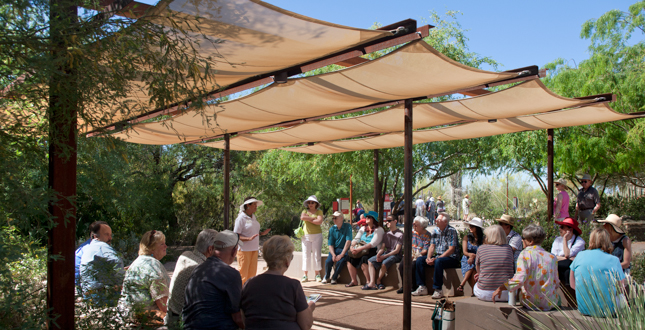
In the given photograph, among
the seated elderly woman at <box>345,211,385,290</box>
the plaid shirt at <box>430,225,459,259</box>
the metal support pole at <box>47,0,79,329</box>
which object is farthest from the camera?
the seated elderly woman at <box>345,211,385,290</box>

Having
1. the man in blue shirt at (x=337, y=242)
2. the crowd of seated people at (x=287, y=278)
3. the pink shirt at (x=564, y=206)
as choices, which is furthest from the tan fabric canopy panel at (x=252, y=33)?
the pink shirt at (x=564, y=206)

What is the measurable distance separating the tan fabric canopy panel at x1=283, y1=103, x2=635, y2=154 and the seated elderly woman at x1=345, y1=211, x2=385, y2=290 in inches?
57.1

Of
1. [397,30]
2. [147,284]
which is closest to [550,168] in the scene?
[397,30]

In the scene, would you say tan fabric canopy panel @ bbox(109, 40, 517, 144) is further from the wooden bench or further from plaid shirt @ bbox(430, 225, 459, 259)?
the wooden bench

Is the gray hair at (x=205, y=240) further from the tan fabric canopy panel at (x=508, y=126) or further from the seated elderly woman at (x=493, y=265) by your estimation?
the tan fabric canopy panel at (x=508, y=126)

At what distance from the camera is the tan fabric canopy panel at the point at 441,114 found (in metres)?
4.94

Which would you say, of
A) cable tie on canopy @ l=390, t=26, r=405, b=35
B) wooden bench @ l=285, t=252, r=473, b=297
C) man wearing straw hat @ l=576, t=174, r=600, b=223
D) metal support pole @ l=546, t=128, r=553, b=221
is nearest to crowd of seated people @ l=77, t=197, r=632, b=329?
wooden bench @ l=285, t=252, r=473, b=297

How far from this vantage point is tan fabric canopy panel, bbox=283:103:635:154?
5961 mm

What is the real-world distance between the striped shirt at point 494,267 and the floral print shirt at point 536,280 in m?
0.40

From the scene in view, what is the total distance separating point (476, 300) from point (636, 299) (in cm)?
193

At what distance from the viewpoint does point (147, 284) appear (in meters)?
3.64

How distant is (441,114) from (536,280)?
247 centimetres

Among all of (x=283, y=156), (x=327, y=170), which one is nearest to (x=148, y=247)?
(x=327, y=170)

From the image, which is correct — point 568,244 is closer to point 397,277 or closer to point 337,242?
point 397,277
